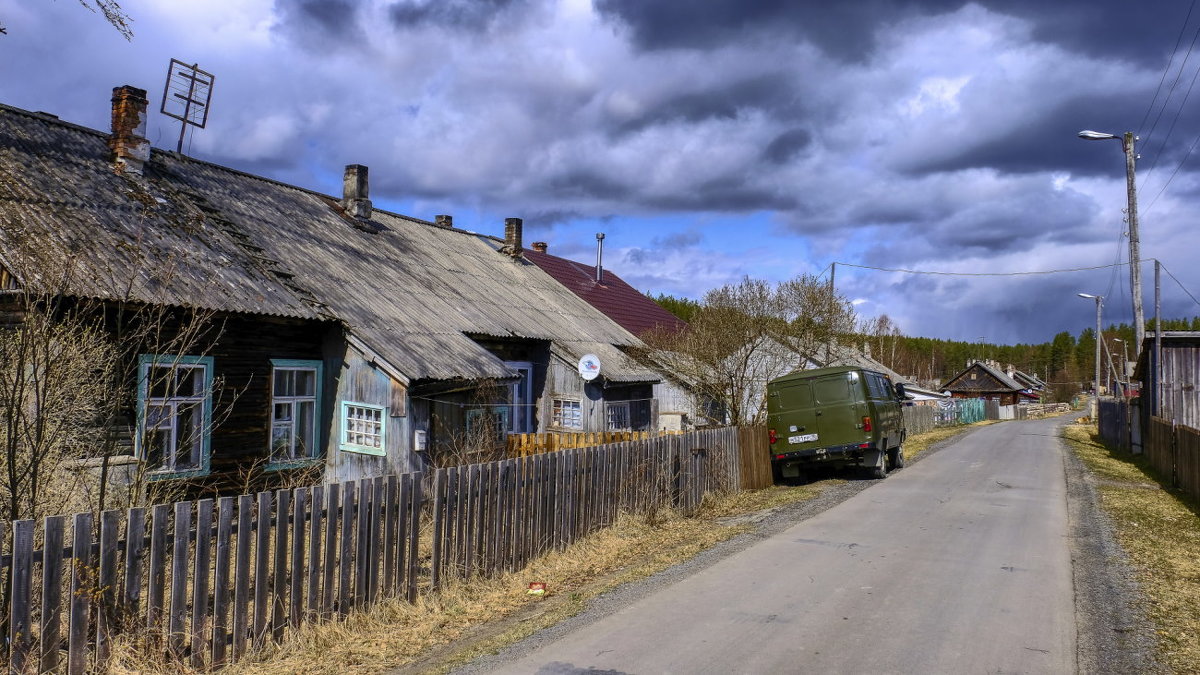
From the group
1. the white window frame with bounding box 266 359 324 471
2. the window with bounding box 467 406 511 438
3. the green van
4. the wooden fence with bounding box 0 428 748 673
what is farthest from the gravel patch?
the white window frame with bounding box 266 359 324 471

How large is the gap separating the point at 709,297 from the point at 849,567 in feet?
51.8

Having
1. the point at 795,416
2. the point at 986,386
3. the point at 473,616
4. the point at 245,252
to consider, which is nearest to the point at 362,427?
the point at 245,252

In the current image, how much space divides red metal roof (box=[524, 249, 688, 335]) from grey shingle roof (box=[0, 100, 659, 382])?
5798 millimetres

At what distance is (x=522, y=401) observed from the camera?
19.5 m

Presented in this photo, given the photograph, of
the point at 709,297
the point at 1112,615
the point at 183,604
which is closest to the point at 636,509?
the point at 1112,615

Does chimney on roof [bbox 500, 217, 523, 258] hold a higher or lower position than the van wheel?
higher

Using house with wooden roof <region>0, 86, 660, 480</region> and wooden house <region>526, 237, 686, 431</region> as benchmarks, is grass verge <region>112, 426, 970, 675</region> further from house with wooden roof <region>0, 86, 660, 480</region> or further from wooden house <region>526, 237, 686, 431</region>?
wooden house <region>526, 237, 686, 431</region>

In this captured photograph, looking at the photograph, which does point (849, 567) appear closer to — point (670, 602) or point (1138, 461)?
point (670, 602)

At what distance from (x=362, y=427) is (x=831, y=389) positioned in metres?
9.23

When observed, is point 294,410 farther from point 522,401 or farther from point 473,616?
point 522,401

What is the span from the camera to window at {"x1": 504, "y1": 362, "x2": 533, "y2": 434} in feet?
63.3

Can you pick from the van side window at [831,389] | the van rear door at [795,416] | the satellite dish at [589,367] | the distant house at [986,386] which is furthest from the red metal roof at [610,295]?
the distant house at [986,386]

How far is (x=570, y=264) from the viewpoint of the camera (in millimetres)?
32219

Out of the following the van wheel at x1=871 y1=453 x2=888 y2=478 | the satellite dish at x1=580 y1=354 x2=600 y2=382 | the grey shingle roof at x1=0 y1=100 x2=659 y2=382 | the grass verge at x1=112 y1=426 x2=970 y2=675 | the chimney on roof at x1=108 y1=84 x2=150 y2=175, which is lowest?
the grass verge at x1=112 y1=426 x2=970 y2=675
